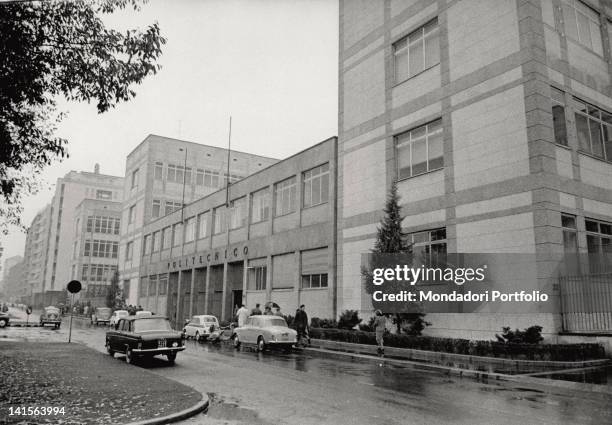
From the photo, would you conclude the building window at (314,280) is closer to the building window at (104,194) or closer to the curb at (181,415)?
the curb at (181,415)

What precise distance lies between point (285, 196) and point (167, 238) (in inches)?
936

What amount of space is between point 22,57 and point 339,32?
78.5ft

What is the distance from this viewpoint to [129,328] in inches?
658

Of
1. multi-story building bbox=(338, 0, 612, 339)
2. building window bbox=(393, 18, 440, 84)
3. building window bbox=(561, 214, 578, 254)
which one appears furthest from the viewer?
building window bbox=(393, 18, 440, 84)

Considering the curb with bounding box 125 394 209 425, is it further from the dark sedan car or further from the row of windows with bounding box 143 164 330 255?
the row of windows with bounding box 143 164 330 255

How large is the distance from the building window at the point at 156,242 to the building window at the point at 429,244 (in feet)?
125

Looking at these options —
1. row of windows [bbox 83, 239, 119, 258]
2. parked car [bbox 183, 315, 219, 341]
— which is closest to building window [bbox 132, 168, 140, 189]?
row of windows [bbox 83, 239, 119, 258]

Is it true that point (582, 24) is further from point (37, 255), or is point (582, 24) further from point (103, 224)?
point (37, 255)

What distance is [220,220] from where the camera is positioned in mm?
41938

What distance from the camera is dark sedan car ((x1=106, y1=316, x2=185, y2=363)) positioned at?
15.6 m

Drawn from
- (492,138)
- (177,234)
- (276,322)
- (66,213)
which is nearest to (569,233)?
(492,138)

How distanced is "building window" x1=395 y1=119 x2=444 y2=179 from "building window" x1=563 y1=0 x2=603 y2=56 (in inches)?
259

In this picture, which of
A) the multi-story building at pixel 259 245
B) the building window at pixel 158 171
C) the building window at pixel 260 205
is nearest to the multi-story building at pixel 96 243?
the building window at pixel 158 171

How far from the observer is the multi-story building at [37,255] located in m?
123
